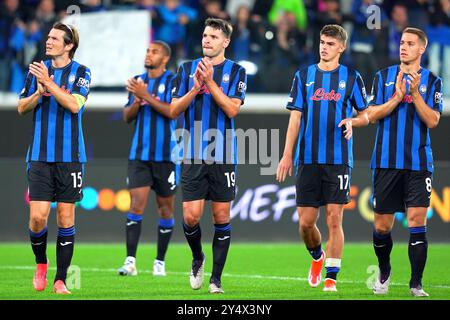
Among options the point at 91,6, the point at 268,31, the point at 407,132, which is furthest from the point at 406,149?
the point at 91,6

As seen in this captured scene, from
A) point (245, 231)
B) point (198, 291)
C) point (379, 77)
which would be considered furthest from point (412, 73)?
point (245, 231)

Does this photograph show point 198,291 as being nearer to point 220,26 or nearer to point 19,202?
point 220,26

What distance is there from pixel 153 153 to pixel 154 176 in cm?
25

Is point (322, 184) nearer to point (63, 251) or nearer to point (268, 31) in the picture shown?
point (63, 251)

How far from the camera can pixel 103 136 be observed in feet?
50.5

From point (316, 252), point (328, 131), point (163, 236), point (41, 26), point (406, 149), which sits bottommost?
point (163, 236)

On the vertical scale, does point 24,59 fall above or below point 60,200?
above

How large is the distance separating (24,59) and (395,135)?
808 centimetres

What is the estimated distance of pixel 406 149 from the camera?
28.5 feet

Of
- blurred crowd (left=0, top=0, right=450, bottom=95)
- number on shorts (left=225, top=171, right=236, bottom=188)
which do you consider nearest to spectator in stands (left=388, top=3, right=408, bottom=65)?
blurred crowd (left=0, top=0, right=450, bottom=95)

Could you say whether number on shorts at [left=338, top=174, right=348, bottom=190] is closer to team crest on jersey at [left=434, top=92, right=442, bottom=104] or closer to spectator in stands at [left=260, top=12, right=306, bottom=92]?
team crest on jersey at [left=434, top=92, right=442, bottom=104]

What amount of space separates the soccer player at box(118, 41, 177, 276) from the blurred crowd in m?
4.15

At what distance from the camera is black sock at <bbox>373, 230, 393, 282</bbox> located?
29.0 ft

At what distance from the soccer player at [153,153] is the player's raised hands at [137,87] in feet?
1.78
